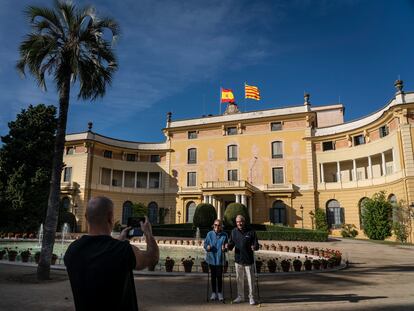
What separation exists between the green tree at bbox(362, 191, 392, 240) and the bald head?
1336 inches

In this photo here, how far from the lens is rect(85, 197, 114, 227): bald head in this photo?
2531mm

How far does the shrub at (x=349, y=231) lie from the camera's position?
35.6m

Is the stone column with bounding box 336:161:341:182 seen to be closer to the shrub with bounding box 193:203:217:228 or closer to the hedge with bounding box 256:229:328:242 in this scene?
the hedge with bounding box 256:229:328:242

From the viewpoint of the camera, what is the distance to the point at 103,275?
2.30 meters

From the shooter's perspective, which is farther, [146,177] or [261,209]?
[146,177]

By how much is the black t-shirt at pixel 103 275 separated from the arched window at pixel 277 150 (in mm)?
40893

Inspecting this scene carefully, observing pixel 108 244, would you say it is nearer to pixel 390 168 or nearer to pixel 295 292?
pixel 295 292

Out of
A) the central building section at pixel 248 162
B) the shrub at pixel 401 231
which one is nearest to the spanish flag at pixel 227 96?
the central building section at pixel 248 162

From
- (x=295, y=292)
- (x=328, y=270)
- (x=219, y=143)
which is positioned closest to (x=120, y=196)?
(x=219, y=143)

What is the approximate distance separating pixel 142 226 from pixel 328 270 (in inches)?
468

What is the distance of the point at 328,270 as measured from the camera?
12883 millimetres

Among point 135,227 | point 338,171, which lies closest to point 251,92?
point 338,171

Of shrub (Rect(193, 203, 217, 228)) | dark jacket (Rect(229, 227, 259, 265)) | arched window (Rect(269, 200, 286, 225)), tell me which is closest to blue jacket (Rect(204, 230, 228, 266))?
dark jacket (Rect(229, 227, 259, 265))

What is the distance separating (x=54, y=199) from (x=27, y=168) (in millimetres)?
16621
